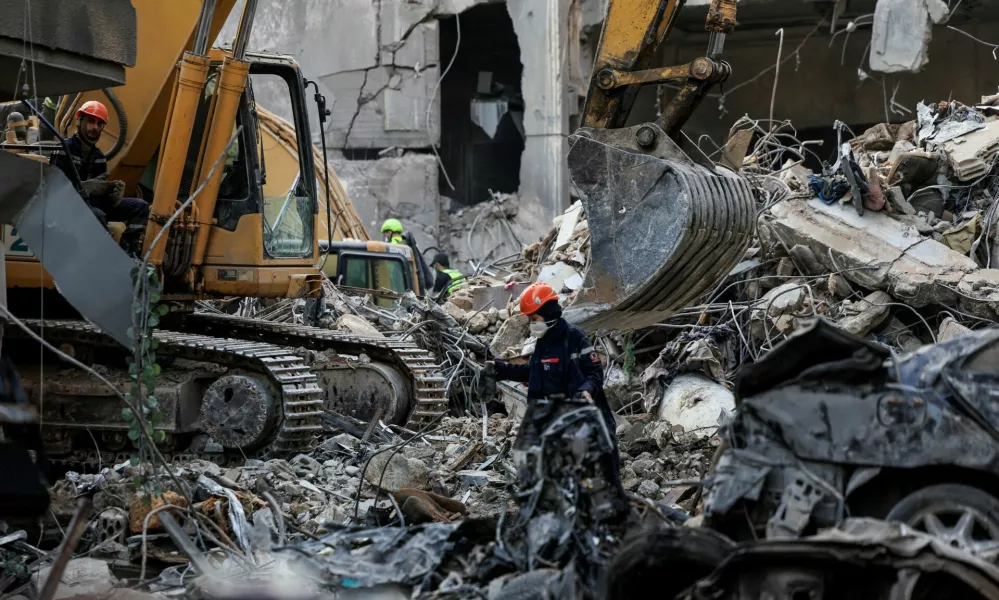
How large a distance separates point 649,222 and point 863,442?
2639mm

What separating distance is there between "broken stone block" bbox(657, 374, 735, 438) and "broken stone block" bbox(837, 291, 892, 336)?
115 centimetres

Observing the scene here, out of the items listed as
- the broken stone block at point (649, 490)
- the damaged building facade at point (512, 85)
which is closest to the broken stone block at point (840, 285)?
the broken stone block at point (649, 490)

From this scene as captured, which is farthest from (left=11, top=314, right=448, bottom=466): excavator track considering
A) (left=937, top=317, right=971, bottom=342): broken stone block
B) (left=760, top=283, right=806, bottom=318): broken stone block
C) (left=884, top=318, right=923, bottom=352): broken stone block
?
(left=937, top=317, right=971, bottom=342): broken stone block

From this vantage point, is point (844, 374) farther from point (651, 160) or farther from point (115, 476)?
point (115, 476)

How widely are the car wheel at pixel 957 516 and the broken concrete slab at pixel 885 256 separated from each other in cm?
575

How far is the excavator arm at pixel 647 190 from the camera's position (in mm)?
7133

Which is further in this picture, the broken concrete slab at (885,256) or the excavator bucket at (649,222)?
the broken concrete slab at (885,256)

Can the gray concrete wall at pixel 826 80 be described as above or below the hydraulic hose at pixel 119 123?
above

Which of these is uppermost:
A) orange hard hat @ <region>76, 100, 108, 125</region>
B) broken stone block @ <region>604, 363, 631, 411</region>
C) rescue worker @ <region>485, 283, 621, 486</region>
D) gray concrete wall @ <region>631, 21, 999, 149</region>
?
gray concrete wall @ <region>631, 21, 999, 149</region>

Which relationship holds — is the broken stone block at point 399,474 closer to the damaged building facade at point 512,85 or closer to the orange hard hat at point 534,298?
the orange hard hat at point 534,298

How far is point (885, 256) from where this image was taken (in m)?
10.5

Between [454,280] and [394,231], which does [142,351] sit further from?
[394,231]

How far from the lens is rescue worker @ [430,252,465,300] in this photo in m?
14.7

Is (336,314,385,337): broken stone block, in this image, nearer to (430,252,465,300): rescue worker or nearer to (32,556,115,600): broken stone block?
(430,252,465,300): rescue worker
